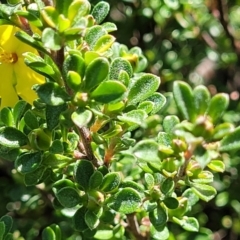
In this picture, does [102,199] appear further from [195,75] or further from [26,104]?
[195,75]

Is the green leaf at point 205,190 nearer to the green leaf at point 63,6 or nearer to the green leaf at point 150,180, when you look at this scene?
the green leaf at point 150,180

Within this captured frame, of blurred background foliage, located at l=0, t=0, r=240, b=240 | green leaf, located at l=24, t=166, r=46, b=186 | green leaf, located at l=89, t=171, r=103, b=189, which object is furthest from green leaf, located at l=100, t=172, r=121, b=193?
blurred background foliage, located at l=0, t=0, r=240, b=240

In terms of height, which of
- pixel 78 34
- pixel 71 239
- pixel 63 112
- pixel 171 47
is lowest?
pixel 71 239

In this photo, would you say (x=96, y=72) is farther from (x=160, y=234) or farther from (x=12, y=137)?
(x=160, y=234)

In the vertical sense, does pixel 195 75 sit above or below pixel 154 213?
below

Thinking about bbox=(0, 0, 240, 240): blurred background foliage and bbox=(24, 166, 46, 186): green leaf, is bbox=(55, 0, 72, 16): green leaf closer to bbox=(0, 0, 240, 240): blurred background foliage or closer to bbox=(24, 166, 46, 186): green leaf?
bbox=(24, 166, 46, 186): green leaf

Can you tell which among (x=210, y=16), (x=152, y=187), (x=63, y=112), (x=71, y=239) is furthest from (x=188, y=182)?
(x=210, y=16)

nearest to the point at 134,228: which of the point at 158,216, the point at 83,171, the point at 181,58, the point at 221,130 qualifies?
the point at 158,216
